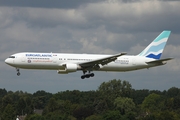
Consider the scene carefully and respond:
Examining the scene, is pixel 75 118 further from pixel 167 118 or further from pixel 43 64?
pixel 43 64

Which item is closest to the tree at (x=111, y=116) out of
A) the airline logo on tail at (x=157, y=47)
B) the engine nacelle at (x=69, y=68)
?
the airline logo on tail at (x=157, y=47)

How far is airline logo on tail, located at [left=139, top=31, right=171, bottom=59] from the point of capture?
356ft

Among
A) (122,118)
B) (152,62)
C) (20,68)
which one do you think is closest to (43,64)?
(20,68)

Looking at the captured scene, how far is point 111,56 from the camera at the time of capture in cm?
9631

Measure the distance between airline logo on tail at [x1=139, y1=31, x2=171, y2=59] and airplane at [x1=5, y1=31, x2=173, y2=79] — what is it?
0.71 meters

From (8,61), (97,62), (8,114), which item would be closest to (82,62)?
(97,62)

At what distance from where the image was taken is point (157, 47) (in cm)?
11069

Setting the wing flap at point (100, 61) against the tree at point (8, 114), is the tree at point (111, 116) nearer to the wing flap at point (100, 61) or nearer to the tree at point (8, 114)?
the tree at point (8, 114)

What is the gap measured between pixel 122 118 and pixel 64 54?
231 ft

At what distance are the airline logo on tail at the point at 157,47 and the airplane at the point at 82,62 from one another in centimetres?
71

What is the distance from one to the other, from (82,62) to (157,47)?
18.6 m

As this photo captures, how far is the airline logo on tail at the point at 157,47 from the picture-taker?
10844 cm

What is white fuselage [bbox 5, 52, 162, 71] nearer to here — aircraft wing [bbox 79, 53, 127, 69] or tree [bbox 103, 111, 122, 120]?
aircraft wing [bbox 79, 53, 127, 69]

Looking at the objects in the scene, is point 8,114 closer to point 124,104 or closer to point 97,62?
point 124,104
